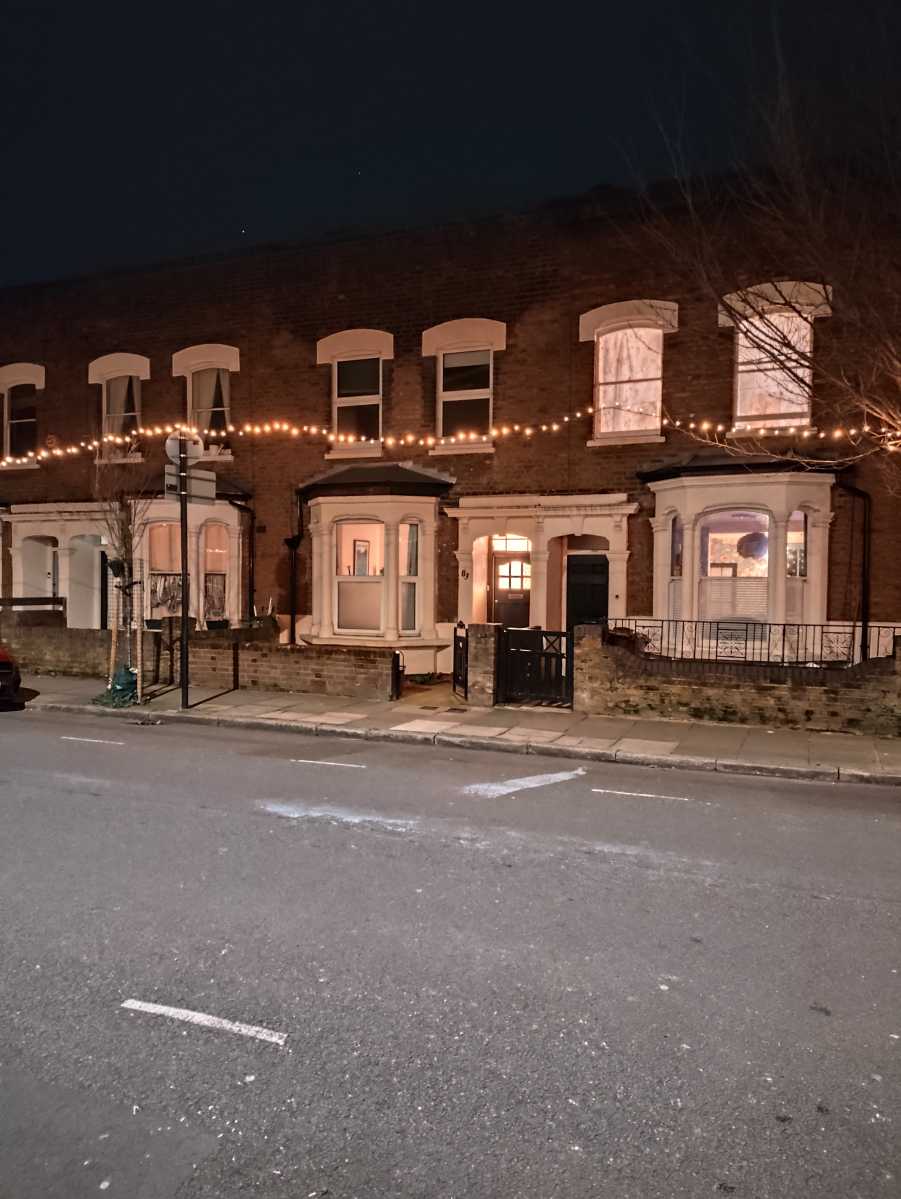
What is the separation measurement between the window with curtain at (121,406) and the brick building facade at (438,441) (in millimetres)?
66

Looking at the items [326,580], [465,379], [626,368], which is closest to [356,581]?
[326,580]

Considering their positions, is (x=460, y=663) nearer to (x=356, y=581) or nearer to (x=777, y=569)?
(x=356, y=581)

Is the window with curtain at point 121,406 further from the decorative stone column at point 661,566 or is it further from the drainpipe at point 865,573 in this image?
the drainpipe at point 865,573

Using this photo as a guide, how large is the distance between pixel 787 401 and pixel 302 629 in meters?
10.3

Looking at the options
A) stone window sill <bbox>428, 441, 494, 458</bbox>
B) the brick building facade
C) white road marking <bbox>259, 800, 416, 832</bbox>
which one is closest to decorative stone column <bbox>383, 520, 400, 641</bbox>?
the brick building facade

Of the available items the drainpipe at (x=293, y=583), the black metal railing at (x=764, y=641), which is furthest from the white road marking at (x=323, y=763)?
the drainpipe at (x=293, y=583)

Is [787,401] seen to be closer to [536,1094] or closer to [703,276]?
[703,276]

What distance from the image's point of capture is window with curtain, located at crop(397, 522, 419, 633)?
16438mm

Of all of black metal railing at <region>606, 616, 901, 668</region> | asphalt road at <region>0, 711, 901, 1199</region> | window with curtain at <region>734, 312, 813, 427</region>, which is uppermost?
window with curtain at <region>734, 312, 813, 427</region>

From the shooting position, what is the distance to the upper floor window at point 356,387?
1688cm

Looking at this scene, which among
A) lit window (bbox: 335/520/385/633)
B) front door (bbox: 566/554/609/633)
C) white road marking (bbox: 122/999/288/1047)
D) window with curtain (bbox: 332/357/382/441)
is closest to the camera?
white road marking (bbox: 122/999/288/1047)

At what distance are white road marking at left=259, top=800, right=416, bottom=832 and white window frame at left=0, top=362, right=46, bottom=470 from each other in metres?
16.1

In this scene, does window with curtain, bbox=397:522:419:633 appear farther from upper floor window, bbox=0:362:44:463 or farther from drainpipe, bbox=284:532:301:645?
upper floor window, bbox=0:362:44:463

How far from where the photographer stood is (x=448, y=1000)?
3832 mm
